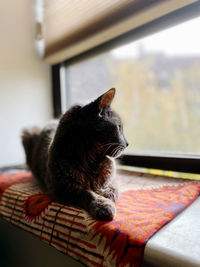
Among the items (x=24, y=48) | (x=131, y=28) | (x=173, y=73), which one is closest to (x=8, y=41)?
(x=24, y=48)

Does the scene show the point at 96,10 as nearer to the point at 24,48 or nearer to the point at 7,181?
the point at 24,48

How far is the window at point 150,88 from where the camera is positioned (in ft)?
5.30

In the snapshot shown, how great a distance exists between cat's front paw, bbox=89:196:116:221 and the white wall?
975 millimetres

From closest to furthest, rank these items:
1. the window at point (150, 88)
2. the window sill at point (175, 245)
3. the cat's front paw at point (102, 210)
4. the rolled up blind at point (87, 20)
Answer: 1. the window sill at point (175, 245)
2. the cat's front paw at point (102, 210)
3. the rolled up blind at point (87, 20)
4. the window at point (150, 88)

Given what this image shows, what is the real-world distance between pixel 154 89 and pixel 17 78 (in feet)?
4.58

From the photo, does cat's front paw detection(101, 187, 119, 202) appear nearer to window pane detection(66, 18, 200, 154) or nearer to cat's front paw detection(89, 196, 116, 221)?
cat's front paw detection(89, 196, 116, 221)

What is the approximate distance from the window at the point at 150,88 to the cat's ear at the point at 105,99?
0.79m

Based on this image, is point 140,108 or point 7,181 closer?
point 7,181

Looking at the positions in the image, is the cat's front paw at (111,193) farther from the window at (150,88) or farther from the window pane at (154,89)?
the window pane at (154,89)

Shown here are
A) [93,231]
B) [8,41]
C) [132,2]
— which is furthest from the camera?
[8,41]

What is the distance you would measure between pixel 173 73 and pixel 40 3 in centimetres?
144

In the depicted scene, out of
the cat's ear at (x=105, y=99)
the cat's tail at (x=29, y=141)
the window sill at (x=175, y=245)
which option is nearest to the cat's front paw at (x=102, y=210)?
the window sill at (x=175, y=245)

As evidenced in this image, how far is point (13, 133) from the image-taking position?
1406 millimetres

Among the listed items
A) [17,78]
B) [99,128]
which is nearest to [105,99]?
[99,128]
